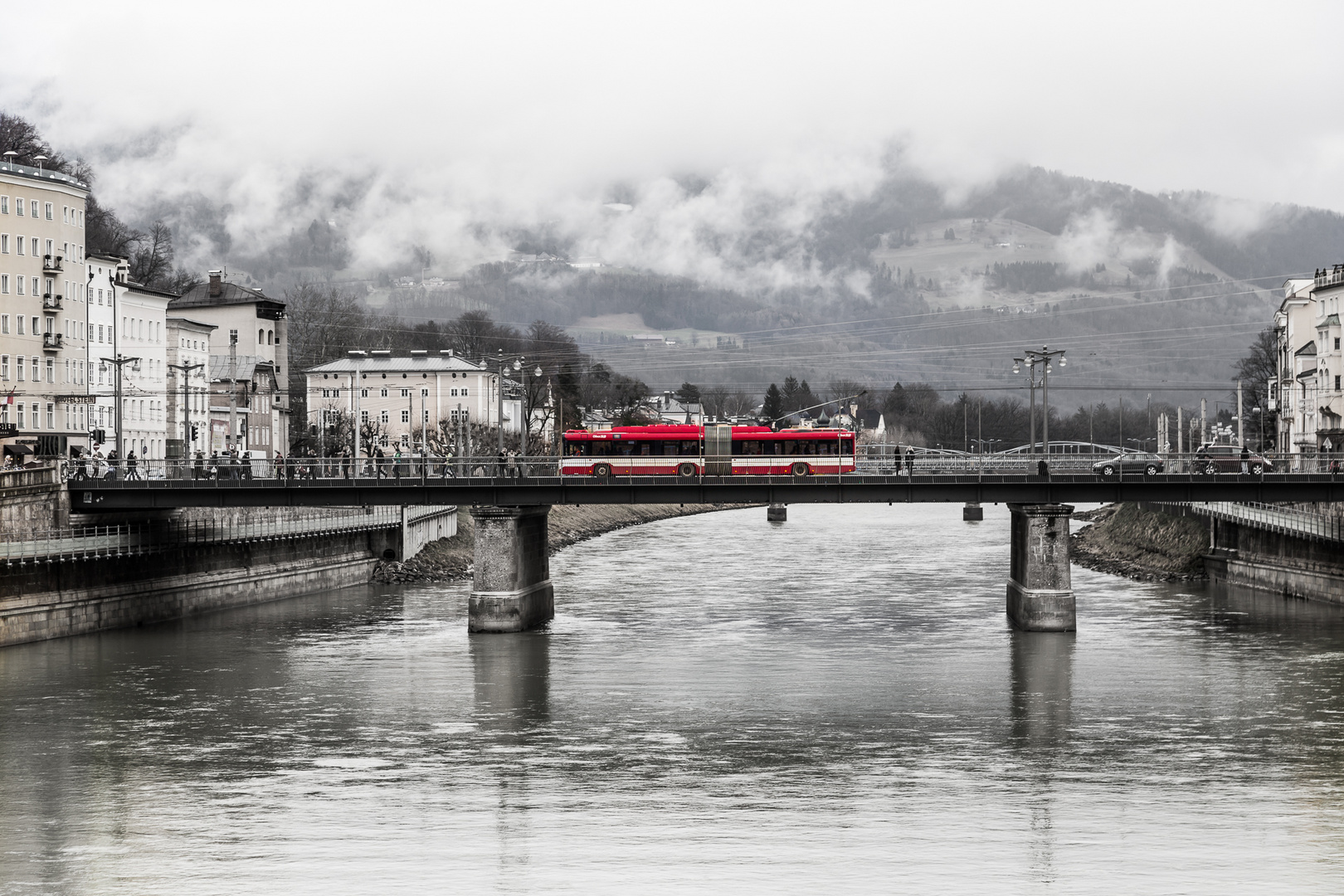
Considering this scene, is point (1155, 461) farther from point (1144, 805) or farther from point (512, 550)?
point (1144, 805)

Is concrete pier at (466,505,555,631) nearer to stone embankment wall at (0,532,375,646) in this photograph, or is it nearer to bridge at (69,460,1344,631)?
bridge at (69,460,1344,631)

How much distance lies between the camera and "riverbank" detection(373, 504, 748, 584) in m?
115

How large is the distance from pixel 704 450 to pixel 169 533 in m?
32.3

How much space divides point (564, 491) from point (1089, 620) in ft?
97.8

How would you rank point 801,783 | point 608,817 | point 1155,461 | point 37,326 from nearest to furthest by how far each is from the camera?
point 608,817
point 801,783
point 1155,461
point 37,326

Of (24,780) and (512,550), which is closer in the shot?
(24,780)

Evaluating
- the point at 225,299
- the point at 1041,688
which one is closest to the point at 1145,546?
the point at 1041,688

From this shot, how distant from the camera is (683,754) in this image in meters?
53.4

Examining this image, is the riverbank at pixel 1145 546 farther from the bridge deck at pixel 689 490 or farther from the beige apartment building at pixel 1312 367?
the bridge deck at pixel 689 490

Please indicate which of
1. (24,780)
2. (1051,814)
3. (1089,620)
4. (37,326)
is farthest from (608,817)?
(37,326)

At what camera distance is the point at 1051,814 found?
45.3 metres

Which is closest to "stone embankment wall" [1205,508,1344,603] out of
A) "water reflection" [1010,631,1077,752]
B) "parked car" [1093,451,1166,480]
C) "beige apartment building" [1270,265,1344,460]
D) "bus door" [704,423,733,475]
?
"parked car" [1093,451,1166,480]

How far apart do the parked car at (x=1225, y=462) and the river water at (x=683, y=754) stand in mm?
8801

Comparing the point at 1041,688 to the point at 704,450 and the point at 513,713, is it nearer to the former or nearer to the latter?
the point at 513,713
